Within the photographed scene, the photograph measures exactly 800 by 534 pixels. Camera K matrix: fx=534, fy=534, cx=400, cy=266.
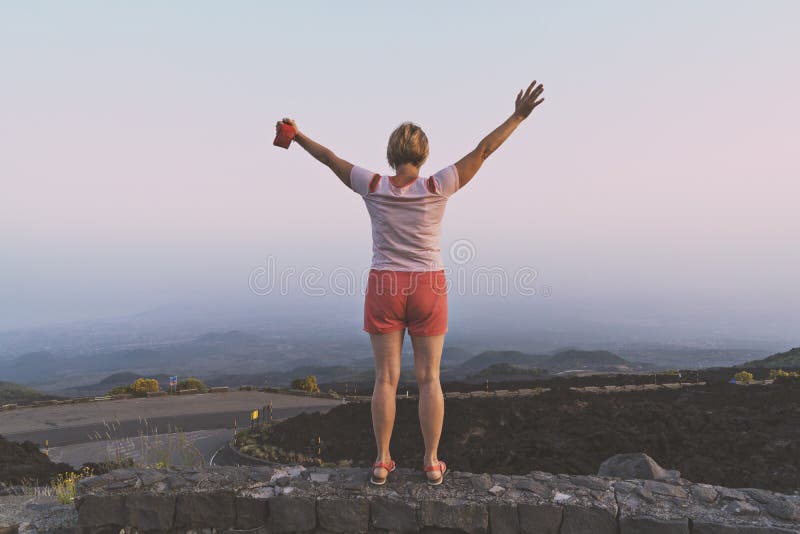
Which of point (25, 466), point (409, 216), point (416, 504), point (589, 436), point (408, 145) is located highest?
point (408, 145)

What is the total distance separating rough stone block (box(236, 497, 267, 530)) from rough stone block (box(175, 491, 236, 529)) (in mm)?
51

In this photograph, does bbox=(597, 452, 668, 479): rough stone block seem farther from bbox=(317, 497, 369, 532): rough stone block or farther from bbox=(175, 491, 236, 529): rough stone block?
bbox=(175, 491, 236, 529): rough stone block

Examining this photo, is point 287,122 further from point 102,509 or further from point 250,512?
point 102,509

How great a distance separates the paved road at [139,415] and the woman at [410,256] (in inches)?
522

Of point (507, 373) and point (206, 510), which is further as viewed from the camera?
point (507, 373)

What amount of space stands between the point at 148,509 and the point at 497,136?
409 centimetres

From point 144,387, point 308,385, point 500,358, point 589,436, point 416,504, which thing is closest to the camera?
point 416,504

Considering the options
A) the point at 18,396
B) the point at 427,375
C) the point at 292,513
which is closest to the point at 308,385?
the point at 292,513

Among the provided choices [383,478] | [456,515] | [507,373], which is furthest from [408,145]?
[507,373]

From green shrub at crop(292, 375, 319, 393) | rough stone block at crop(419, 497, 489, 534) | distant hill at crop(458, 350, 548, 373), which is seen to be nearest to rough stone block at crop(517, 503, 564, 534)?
rough stone block at crop(419, 497, 489, 534)

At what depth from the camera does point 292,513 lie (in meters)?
4.18

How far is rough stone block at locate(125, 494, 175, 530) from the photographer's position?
4.36 meters

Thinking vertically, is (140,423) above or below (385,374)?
below

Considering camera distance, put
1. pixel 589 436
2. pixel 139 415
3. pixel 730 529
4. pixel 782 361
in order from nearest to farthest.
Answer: pixel 730 529 < pixel 589 436 < pixel 139 415 < pixel 782 361
